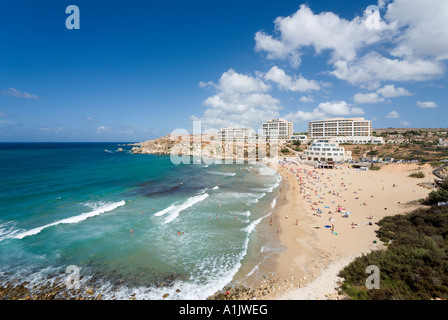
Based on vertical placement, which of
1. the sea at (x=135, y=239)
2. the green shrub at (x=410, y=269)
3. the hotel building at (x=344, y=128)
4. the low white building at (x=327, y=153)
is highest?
the hotel building at (x=344, y=128)

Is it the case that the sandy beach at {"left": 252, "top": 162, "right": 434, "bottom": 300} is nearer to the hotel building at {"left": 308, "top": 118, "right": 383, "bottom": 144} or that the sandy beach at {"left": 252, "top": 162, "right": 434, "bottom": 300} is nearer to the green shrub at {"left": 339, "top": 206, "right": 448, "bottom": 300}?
the green shrub at {"left": 339, "top": 206, "right": 448, "bottom": 300}

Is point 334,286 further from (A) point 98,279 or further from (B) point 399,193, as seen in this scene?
(B) point 399,193

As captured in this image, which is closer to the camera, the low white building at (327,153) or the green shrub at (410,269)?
the green shrub at (410,269)

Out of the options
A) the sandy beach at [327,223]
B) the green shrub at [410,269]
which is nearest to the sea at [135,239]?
the sandy beach at [327,223]

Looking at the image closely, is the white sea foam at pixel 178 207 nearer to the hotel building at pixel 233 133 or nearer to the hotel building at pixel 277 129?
the hotel building at pixel 277 129

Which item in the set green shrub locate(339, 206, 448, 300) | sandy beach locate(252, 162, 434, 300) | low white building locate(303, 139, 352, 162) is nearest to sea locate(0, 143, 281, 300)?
sandy beach locate(252, 162, 434, 300)

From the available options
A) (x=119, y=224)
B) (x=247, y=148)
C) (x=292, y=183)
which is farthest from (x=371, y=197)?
(x=247, y=148)
